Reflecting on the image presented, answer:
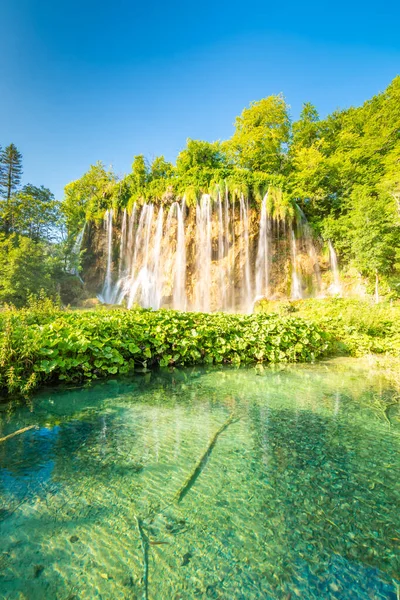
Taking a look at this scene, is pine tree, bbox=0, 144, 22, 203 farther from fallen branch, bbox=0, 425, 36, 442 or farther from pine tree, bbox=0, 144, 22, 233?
fallen branch, bbox=0, 425, 36, 442

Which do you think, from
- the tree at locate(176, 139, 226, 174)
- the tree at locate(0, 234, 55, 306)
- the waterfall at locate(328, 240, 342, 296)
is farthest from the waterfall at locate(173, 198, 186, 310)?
the waterfall at locate(328, 240, 342, 296)

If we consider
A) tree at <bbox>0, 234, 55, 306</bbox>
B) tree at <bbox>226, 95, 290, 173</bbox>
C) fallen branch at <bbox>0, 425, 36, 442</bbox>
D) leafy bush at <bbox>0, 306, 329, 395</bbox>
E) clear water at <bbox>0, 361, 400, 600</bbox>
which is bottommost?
clear water at <bbox>0, 361, 400, 600</bbox>

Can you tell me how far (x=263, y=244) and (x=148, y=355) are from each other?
1619 cm

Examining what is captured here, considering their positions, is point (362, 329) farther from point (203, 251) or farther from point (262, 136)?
point (262, 136)

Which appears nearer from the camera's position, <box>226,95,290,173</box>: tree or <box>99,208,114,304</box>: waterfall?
<box>99,208,114,304</box>: waterfall

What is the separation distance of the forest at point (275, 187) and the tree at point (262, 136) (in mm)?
91

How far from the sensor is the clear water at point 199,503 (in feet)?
4.35

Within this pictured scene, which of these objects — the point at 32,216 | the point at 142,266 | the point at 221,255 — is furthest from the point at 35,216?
the point at 221,255

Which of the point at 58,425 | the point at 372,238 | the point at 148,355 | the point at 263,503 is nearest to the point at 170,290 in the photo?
the point at 372,238

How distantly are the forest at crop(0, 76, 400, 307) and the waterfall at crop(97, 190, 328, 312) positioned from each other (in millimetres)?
1130

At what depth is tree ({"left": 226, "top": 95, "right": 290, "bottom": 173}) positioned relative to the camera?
82.6ft

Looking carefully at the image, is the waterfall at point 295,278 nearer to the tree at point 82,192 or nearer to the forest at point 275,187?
the forest at point 275,187

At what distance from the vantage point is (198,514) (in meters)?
1.76

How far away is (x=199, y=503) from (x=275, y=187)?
21.4 meters
